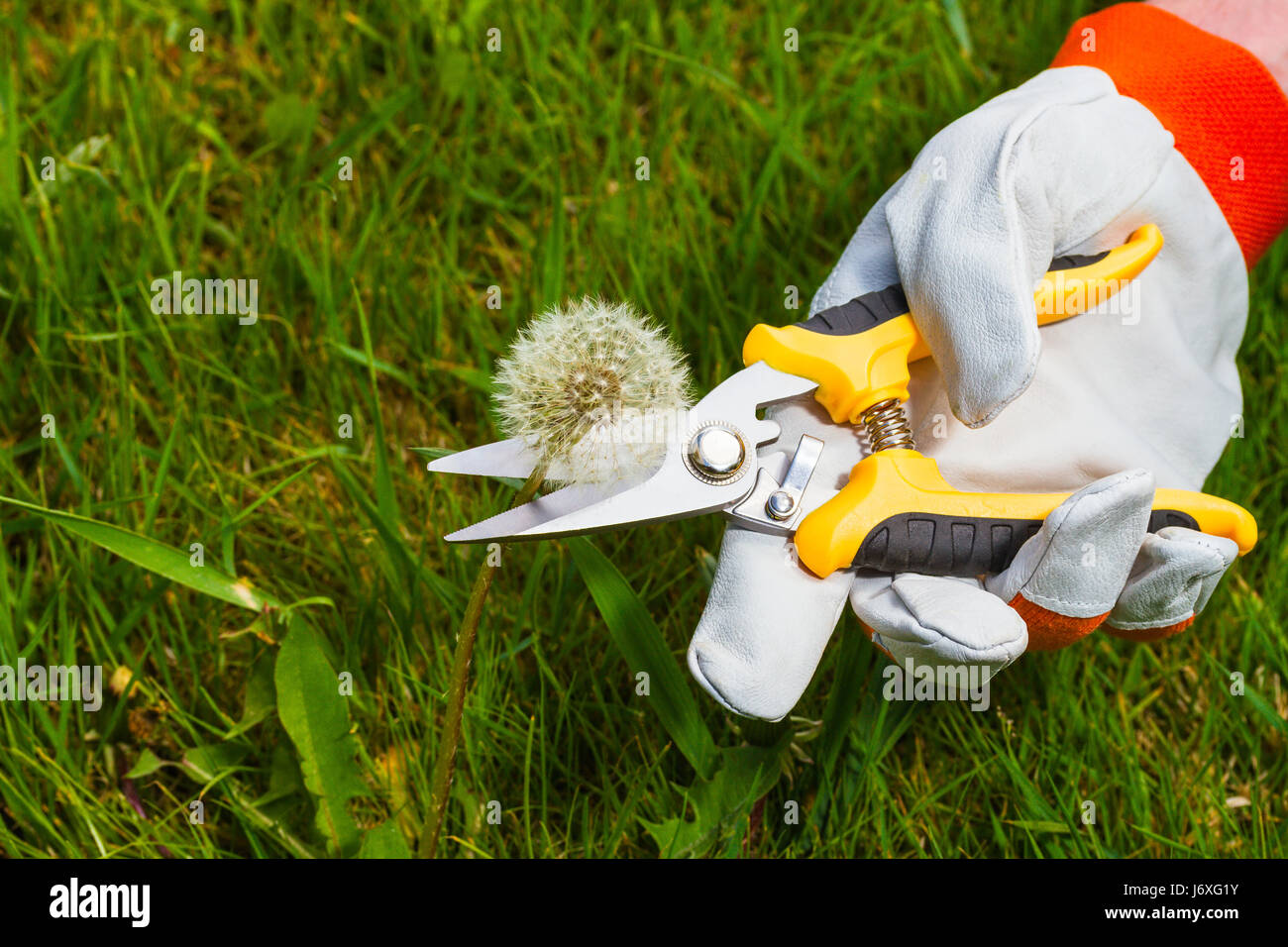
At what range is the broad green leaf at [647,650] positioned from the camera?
1.21 metres

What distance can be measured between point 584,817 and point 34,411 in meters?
0.98

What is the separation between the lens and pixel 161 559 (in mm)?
1229

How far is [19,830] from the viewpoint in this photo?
4.35 feet

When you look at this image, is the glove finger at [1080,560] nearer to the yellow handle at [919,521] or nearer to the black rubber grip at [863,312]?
the yellow handle at [919,521]

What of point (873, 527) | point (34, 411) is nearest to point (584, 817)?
point (873, 527)

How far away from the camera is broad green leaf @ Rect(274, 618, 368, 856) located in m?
1.19

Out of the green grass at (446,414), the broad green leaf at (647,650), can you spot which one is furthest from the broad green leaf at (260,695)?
the broad green leaf at (647,650)

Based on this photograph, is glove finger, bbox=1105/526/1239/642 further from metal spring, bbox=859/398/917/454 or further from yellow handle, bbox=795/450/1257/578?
metal spring, bbox=859/398/917/454

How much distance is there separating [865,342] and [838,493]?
0.15 m

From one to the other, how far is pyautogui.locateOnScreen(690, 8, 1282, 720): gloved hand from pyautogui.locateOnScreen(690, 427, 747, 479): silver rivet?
85 millimetres

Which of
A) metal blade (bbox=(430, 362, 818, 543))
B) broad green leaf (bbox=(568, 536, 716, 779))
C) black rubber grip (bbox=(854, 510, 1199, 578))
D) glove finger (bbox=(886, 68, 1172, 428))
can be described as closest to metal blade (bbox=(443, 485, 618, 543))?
metal blade (bbox=(430, 362, 818, 543))

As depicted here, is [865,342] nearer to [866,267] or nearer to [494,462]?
[866,267]

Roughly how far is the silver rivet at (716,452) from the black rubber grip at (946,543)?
5.6 inches
